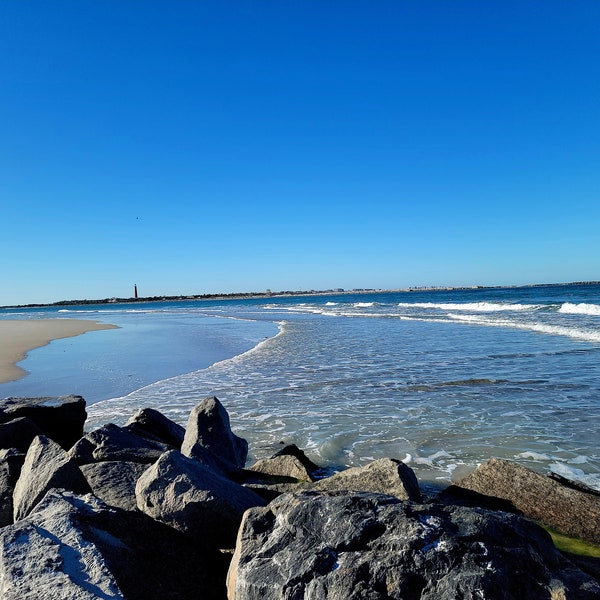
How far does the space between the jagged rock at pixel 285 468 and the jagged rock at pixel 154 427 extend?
1449 mm

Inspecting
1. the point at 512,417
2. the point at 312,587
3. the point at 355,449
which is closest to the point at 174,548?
the point at 312,587

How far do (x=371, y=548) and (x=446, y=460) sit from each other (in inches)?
156

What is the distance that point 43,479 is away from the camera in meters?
3.66

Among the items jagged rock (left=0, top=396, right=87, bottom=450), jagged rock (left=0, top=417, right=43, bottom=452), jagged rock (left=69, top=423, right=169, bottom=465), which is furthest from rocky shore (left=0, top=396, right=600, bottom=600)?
jagged rock (left=0, top=396, right=87, bottom=450)

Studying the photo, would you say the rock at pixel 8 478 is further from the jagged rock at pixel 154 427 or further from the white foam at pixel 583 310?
the white foam at pixel 583 310

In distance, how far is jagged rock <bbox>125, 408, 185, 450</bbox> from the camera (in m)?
6.09

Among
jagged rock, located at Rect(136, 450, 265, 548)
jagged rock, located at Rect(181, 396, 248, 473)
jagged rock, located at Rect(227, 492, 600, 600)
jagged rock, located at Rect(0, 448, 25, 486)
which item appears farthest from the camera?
jagged rock, located at Rect(181, 396, 248, 473)

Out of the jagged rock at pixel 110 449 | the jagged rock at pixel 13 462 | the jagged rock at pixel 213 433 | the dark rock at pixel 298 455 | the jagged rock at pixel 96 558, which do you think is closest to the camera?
the jagged rock at pixel 96 558

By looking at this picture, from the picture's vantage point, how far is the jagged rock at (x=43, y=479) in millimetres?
3598

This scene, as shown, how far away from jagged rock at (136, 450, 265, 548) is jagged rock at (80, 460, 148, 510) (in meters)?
0.34

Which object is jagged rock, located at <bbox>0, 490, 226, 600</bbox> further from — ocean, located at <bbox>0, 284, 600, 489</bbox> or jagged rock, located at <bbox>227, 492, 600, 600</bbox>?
ocean, located at <bbox>0, 284, 600, 489</bbox>

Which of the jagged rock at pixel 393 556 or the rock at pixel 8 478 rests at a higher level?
the jagged rock at pixel 393 556

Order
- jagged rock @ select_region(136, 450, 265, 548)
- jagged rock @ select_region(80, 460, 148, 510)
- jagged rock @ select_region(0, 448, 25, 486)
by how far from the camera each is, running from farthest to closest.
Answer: jagged rock @ select_region(0, 448, 25, 486) → jagged rock @ select_region(80, 460, 148, 510) → jagged rock @ select_region(136, 450, 265, 548)

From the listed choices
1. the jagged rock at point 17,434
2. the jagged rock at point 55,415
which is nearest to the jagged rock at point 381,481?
the jagged rock at point 17,434
